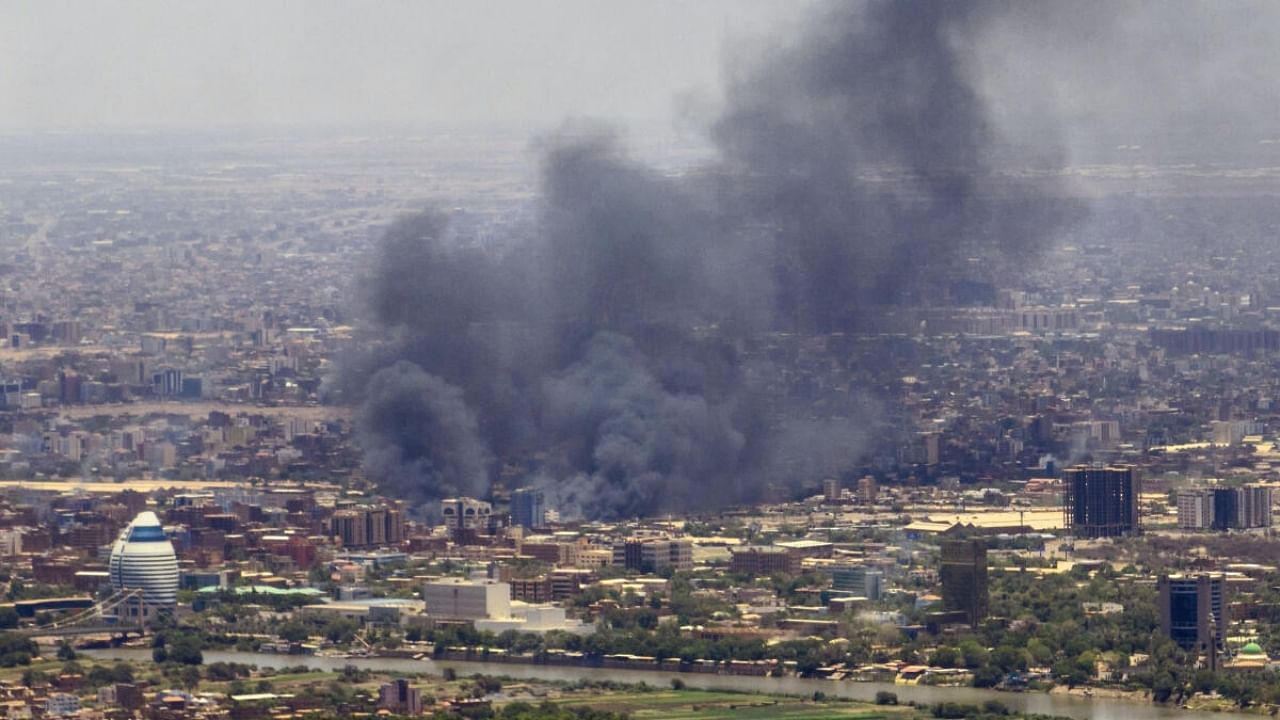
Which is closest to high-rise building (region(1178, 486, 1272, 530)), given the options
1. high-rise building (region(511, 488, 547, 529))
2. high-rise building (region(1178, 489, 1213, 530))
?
high-rise building (region(1178, 489, 1213, 530))

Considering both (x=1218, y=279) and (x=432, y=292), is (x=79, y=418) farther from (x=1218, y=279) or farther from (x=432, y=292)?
(x=1218, y=279)

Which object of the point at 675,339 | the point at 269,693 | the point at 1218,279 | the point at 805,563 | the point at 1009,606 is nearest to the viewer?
the point at 269,693

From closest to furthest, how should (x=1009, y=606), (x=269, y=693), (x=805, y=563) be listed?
(x=269, y=693), (x=1009, y=606), (x=805, y=563)

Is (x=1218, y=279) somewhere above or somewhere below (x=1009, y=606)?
above

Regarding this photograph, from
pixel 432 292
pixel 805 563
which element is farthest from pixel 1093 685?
pixel 432 292

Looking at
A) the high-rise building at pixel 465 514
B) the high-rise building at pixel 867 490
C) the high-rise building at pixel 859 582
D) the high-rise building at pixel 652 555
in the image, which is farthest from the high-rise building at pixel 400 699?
the high-rise building at pixel 867 490

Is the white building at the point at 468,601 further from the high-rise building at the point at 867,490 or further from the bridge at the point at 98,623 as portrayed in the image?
the high-rise building at the point at 867,490

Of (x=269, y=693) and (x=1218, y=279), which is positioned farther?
(x=1218, y=279)
